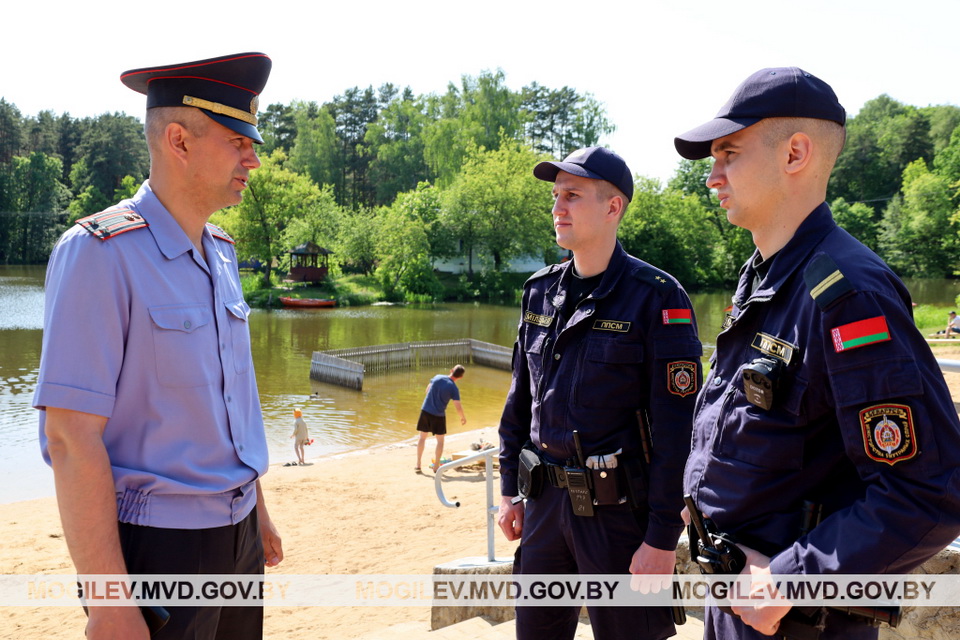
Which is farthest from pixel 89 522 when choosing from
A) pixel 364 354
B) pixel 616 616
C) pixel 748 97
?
pixel 364 354

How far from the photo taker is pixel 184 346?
2.01 metres

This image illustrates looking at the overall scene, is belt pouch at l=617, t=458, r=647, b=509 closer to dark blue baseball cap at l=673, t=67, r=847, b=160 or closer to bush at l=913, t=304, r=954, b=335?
dark blue baseball cap at l=673, t=67, r=847, b=160

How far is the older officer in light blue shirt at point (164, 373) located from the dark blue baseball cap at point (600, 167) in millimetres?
1431

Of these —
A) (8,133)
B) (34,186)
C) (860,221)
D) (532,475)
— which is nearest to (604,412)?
(532,475)

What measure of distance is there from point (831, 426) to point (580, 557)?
134cm

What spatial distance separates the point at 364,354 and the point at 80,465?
22433 mm

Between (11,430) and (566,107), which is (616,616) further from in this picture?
(566,107)

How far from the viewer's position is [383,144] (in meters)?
71.1

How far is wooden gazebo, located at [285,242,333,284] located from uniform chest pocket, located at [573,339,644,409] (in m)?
45.1

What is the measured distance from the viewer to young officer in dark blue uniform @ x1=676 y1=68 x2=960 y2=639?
154cm

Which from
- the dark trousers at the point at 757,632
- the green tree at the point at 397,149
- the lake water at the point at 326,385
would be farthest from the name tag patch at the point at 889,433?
the green tree at the point at 397,149

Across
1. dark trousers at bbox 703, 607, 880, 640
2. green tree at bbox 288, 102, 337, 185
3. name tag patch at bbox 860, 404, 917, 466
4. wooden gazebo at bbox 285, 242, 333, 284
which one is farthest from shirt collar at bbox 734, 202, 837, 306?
green tree at bbox 288, 102, 337, 185

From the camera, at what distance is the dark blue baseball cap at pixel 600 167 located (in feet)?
10.2

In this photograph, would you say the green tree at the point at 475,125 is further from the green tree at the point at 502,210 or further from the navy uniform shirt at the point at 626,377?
the navy uniform shirt at the point at 626,377
